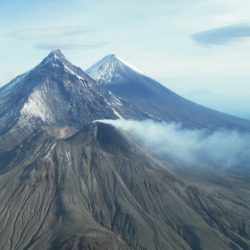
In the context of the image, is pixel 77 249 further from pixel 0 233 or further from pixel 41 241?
pixel 0 233

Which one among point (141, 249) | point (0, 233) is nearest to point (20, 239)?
point (0, 233)

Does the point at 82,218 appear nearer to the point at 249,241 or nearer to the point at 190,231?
the point at 190,231

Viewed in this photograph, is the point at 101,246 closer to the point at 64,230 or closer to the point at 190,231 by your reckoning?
the point at 64,230

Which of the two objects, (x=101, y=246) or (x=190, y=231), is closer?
(x=101, y=246)

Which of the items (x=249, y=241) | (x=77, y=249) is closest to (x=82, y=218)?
(x=77, y=249)

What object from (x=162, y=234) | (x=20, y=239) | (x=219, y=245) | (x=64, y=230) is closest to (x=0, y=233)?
(x=20, y=239)

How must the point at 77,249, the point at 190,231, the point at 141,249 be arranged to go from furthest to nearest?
the point at 190,231 → the point at 141,249 → the point at 77,249

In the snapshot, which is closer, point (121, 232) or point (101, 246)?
point (101, 246)

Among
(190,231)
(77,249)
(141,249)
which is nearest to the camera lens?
(77,249)
